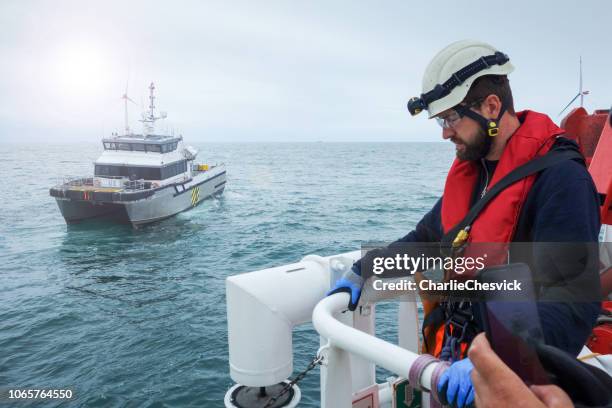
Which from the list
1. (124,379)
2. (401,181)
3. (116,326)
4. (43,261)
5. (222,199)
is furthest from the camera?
(401,181)

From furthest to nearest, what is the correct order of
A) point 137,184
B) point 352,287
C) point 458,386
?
point 137,184, point 352,287, point 458,386

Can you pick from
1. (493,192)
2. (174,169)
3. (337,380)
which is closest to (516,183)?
(493,192)

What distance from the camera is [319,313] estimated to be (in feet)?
7.04

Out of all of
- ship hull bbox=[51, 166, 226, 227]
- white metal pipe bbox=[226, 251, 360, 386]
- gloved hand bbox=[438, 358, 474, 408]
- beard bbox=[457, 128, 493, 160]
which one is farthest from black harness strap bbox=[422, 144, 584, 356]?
ship hull bbox=[51, 166, 226, 227]

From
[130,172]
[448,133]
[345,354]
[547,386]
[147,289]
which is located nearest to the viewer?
[547,386]

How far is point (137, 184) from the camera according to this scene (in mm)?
24312

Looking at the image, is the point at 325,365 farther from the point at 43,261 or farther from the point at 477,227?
the point at 43,261

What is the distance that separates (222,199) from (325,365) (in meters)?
32.3

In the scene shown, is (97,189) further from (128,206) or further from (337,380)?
(337,380)

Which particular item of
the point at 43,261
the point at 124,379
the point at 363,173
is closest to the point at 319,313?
the point at 124,379

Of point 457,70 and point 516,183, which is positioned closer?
point 516,183

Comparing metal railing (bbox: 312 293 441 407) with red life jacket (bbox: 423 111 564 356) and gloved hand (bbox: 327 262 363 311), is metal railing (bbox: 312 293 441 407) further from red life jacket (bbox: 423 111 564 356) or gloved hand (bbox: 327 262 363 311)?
red life jacket (bbox: 423 111 564 356)

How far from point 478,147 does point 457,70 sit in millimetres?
352

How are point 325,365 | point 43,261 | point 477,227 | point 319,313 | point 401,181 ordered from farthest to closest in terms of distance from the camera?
1. point 401,181
2. point 43,261
3. point 325,365
4. point 319,313
5. point 477,227
